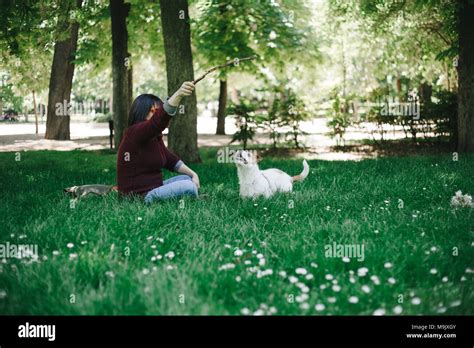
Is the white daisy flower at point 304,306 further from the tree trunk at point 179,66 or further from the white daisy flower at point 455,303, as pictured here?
the tree trunk at point 179,66

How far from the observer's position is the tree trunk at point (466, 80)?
11562 mm

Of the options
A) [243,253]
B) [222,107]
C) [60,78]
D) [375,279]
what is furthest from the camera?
[222,107]

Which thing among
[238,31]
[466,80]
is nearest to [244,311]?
[466,80]

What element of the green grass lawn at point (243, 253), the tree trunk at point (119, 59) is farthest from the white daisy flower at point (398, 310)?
the tree trunk at point (119, 59)

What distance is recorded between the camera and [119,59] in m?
13.4

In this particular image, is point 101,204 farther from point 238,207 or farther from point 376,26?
point 376,26

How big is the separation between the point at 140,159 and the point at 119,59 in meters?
8.24

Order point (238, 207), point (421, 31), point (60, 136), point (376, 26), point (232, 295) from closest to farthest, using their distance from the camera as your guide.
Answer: point (232, 295)
point (238, 207)
point (376, 26)
point (421, 31)
point (60, 136)

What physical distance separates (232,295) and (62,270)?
1.30 metres

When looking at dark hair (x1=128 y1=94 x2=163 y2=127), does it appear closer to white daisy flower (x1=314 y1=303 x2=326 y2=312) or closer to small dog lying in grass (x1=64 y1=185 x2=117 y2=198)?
small dog lying in grass (x1=64 y1=185 x2=117 y2=198)
